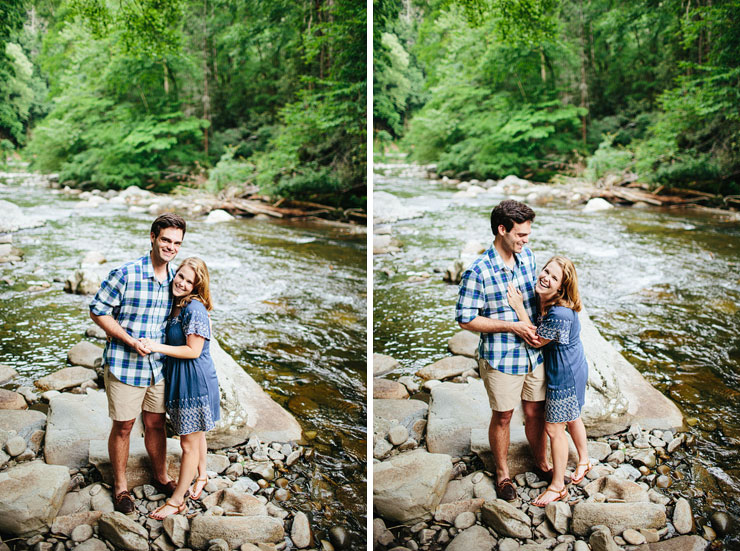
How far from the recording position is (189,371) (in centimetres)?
170

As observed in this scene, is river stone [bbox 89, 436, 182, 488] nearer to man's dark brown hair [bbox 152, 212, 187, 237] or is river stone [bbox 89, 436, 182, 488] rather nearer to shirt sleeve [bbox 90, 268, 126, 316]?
shirt sleeve [bbox 90, 268, 126, 316]

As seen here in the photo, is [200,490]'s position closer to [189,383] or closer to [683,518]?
[189,383]

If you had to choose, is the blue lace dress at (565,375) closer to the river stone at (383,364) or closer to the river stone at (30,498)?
the river stone at (383,364)

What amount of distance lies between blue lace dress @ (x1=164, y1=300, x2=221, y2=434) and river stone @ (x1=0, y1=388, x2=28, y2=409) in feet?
2.42

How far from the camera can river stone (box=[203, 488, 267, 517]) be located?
1820mm

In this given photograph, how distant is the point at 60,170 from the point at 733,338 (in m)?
3.71

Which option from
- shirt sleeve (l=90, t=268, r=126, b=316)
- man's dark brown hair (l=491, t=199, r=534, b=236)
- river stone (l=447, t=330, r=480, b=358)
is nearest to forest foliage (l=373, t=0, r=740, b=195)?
river stone (l=447, t=330, r=480, b=358)

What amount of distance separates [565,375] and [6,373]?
218 centimetres

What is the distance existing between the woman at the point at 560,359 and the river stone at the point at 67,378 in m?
1.92

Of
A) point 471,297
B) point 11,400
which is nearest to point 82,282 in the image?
point 11,400

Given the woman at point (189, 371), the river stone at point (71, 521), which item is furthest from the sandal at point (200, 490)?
Answer: the river stone at point (71, 521)

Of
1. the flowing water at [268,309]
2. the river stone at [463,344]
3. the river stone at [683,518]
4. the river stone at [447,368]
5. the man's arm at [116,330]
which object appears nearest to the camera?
the man's arm at [116,330]

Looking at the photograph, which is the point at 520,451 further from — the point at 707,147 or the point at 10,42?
the point at 10,42

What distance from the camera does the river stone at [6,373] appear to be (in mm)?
2031
